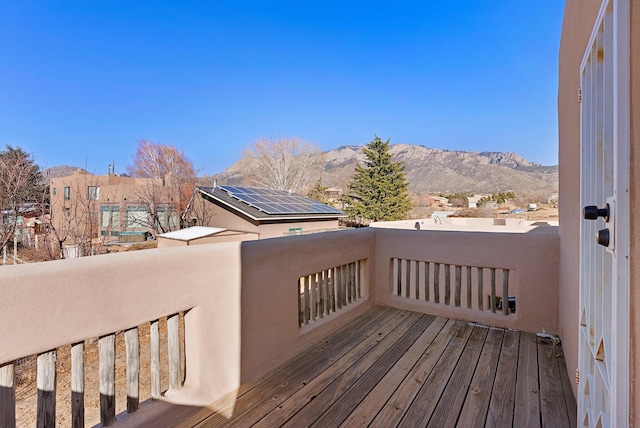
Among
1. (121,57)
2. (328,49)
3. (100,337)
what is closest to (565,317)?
(100,337)

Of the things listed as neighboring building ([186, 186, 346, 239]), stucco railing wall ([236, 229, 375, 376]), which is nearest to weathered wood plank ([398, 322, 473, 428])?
stucco railing wall ([236, 229, 375, 376])

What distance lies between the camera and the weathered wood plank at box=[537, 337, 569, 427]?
1775mm

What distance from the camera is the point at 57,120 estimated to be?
930 inches

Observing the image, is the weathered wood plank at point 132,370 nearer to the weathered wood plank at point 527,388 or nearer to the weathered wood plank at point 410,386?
the weathered wood plank at point 410,386

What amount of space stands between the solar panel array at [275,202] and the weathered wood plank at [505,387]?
417 inches

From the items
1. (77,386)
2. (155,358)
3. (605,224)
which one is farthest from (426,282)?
(77,386)

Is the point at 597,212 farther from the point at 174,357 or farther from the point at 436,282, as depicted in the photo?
the point at 436,282

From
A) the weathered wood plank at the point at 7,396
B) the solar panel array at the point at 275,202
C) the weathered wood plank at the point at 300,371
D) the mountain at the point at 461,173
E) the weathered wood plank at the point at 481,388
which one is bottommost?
the weathered wood plank at the point at 481,388

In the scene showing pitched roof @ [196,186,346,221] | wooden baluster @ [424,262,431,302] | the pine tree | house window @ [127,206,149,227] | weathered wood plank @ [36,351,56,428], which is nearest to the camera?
weathered wood plank @ [36,351,56,428]

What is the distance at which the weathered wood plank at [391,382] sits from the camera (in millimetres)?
1804

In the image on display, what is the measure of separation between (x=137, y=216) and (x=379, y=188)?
52.5 ft

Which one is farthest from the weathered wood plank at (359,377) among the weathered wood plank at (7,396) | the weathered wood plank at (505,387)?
the weathered wood plank at (7,396)

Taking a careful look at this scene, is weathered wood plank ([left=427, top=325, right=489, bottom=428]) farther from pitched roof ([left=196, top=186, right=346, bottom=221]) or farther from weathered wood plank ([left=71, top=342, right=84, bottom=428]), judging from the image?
pitched roof ([left=196, top=186, right=346, bottom=221])

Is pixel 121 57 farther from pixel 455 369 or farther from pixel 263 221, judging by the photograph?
pixel 455 369
